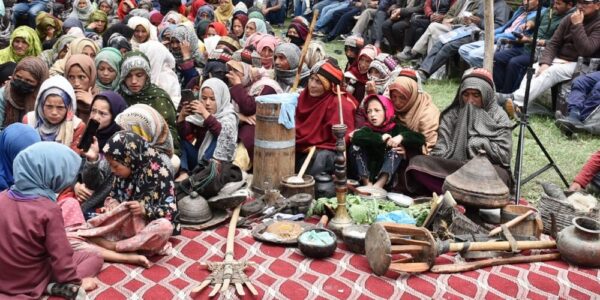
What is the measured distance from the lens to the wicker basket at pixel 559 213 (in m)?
3.97

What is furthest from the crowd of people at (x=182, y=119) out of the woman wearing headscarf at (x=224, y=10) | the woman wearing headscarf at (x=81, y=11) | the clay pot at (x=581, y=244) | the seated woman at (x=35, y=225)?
the woman wearing headscarf at (x=224, y=10)

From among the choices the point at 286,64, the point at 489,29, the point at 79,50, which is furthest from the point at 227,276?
the point at 79,50

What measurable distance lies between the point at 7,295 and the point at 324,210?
7.01ft

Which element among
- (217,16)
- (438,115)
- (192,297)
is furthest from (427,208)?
(217,16)

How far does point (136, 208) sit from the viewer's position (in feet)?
12.0

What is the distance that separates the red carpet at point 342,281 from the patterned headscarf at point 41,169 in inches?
25.7

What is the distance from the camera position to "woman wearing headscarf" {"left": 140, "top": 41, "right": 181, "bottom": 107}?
20.2 ft

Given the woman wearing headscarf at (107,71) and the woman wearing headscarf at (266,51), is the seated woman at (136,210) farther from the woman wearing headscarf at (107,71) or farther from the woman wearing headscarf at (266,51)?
the woman wearing headscarf at (266,51)

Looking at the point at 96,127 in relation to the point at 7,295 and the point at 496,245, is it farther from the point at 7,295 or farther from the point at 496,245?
the point at 496,245

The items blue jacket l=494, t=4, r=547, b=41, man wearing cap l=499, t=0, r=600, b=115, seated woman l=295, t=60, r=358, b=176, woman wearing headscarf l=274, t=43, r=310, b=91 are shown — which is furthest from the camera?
blue jacket l=494, t=4, r=547, b=41

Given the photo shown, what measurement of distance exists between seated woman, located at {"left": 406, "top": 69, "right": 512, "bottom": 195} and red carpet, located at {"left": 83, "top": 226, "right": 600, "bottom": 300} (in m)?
0.98

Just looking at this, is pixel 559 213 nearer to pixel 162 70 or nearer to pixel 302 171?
pixel 302 171

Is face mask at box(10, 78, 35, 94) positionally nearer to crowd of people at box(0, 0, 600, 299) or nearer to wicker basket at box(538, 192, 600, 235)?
crowd of people at box(0, 0, 600, 299)

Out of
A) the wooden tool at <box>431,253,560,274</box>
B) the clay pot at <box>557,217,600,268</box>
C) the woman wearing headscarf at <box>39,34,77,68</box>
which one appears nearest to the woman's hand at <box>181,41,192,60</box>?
the woman wearing headscarf at <box>39,34,77,68</box>
